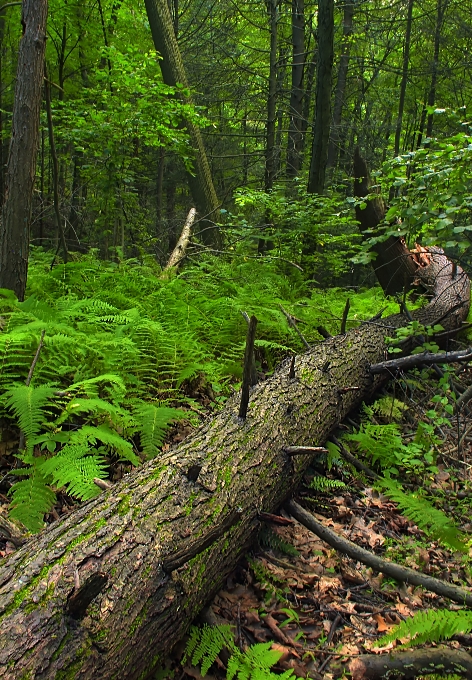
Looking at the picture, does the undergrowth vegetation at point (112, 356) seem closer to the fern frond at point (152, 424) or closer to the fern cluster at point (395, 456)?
the fern frond at point (152, 424)

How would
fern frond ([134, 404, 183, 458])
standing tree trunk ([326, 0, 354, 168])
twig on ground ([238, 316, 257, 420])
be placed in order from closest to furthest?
twig on ground ([238, 316, 257, 420])
fern frond ([134, 404, 183, 458])
standing tree trunk ([326, 0, 354, 168])

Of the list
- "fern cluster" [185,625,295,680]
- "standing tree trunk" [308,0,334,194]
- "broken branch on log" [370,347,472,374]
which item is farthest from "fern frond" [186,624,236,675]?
"standing tree trunk" [308,0,334,194]

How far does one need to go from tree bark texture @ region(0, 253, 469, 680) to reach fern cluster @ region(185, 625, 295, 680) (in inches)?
3.5

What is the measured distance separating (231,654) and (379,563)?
1.02 metres

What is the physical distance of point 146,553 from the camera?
1.89 metres

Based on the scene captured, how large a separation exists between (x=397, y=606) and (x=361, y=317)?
13.9ft

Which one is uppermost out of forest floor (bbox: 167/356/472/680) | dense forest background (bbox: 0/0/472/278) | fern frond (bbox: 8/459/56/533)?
dense forest background (bbox: 0/0/472/278)

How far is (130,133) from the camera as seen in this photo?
7230mm

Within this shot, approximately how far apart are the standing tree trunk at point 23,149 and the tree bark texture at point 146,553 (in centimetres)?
286

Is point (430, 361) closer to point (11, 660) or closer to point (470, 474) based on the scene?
point (470, 474)

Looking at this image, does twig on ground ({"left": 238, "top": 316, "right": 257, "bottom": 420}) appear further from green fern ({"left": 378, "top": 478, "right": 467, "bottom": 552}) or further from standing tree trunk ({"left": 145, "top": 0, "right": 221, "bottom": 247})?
standing tree trunk ({"left": 145, "top": 0, "right": 221, "bottom": 247})

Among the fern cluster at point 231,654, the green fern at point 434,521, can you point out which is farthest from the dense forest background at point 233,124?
the fern cluster at point 231,654

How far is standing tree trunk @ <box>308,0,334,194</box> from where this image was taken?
747 centimetres

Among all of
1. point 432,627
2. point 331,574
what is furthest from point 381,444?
point 432,627
